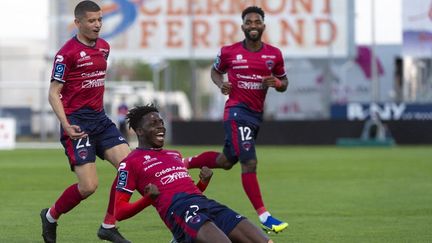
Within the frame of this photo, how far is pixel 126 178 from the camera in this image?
9.16 meters

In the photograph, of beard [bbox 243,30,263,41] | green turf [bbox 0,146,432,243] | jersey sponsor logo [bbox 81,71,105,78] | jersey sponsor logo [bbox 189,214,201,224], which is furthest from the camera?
beard [bbox 243,30,263,41]

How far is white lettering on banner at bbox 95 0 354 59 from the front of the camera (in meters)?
44.5

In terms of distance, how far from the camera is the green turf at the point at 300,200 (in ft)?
39.4

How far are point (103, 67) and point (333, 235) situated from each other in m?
2.82

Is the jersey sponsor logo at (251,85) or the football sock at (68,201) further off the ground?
the jersey sponsor logo at (251,85)

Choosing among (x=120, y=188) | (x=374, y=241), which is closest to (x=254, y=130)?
(x=374, y=241)

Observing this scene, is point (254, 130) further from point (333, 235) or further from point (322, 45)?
point (322, 45)

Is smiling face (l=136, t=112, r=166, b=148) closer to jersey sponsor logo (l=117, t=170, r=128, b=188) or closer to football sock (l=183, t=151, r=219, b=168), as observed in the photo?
jersey sponsor logo (l=117, t=170, r=128, b=188)

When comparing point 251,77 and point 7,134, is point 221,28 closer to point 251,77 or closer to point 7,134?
point 7,134

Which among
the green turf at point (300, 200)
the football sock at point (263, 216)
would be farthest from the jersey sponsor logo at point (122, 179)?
the football sock at point (263, 216)

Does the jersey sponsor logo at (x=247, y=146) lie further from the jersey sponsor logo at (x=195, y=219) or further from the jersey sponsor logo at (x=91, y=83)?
the jersey sponsor logo at (x=195, y=219)

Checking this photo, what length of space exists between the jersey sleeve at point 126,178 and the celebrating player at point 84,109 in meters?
1.68

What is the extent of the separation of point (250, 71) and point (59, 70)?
2.88m

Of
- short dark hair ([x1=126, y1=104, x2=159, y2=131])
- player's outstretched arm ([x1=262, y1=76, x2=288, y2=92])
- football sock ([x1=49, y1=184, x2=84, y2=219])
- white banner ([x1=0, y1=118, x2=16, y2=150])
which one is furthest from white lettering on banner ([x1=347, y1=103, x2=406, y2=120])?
short dark hair ([x1=126, y1=104, x2=159, y2=131])
